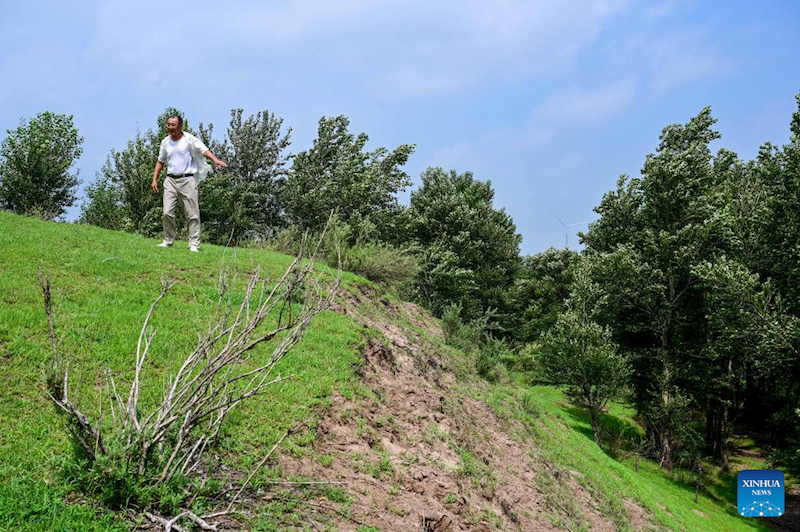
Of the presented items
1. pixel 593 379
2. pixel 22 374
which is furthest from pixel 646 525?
pixel 593 379

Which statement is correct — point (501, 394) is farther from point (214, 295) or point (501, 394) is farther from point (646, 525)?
point (214, 295)

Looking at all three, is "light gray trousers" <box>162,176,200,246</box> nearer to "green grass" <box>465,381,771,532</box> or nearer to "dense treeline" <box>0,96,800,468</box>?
"dense treeline" <box>0,96,800,468</box>

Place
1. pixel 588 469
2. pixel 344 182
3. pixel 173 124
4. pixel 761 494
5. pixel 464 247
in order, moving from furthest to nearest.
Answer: pixel 464 247
pixel 344 182
pixel 761 494
pixel 588 469
pixel 173 124

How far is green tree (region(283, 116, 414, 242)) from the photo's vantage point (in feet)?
106

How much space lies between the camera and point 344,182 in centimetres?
3300

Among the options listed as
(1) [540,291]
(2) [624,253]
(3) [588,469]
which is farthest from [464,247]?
(3) [588,469]

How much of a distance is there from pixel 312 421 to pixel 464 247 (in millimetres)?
35041

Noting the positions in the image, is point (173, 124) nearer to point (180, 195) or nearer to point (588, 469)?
point (180, 195)

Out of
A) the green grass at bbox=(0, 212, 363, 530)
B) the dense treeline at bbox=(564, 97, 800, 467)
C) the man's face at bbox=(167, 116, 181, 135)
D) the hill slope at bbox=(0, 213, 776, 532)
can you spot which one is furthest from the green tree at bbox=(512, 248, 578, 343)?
the man's face at bbox=(167, 116, 181, 135)

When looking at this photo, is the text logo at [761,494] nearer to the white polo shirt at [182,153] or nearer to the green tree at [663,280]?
the green tree at [663,280]

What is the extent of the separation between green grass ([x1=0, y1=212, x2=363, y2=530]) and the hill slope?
2 cm

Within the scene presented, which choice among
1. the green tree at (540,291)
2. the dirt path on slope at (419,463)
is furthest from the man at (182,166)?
the green tree at (540,291)

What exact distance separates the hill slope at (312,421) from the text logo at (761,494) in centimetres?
1425

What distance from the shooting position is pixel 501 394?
12336 millimetres
